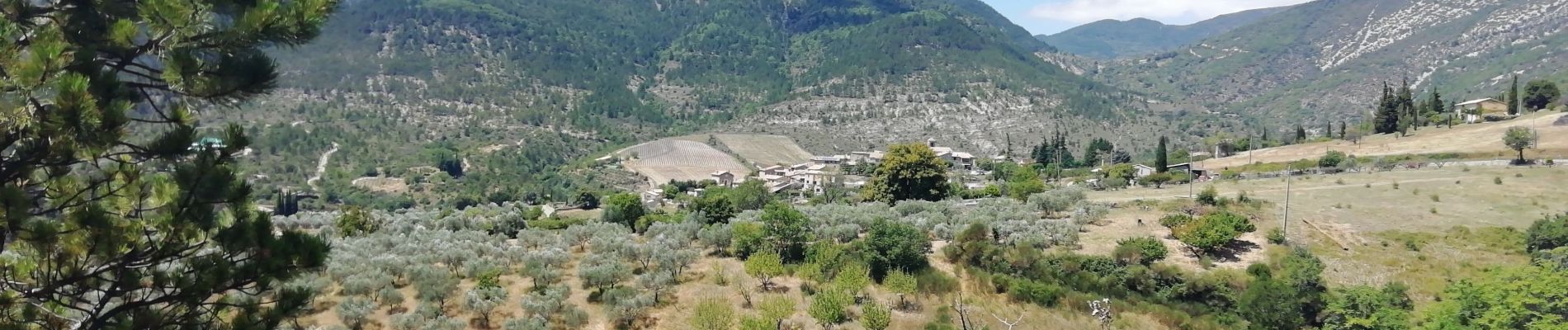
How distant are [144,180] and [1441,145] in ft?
220

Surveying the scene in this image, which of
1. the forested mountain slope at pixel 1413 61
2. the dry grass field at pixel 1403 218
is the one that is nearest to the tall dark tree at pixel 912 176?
the dry grass field at pixel 1403 218

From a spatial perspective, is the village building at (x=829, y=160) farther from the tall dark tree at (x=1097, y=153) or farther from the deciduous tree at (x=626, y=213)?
the deciduous tree at (x=626, y=213)

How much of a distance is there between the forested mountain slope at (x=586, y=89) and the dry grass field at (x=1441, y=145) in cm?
5514

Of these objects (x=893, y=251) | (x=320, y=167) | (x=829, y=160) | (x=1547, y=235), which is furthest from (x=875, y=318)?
(x=320, y=167)

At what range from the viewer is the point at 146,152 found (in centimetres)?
492

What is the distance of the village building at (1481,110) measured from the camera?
6334 centimetres

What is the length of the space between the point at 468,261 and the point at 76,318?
51.3 ft

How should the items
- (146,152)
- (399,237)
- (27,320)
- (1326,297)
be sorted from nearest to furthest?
(27,320)
(146,152)
(1326,297)
(399,237)

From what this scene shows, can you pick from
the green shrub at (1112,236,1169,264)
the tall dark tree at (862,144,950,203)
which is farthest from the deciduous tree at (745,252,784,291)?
the tall dark tree at (862,144,950,203)

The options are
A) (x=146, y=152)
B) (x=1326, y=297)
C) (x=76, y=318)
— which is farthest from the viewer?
(x=1326, y=297)

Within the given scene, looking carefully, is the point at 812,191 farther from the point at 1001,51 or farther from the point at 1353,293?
the point at 1001,51

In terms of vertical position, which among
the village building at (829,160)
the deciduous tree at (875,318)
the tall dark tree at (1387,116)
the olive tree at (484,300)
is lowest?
the deciduous tree at (875,318)

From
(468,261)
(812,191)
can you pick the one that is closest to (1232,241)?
(468,261)

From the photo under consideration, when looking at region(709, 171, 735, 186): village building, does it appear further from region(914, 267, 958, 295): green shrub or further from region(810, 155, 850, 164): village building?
region(914, 267, 958, 295): green shrub
